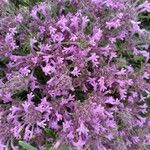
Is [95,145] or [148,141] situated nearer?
[95,145]

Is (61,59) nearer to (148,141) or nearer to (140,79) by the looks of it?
(140,79)

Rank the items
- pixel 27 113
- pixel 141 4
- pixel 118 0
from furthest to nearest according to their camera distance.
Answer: pixel 141 4
pixel 118 0
pixel 27 113

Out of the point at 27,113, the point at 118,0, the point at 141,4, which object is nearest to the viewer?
the point at 27,113

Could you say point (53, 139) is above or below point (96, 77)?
below

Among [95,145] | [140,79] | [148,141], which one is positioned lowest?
[148,141]

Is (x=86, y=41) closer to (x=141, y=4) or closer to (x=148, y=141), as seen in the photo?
(x=141, y=4)

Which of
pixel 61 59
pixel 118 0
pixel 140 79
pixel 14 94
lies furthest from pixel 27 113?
pixel 118 0
